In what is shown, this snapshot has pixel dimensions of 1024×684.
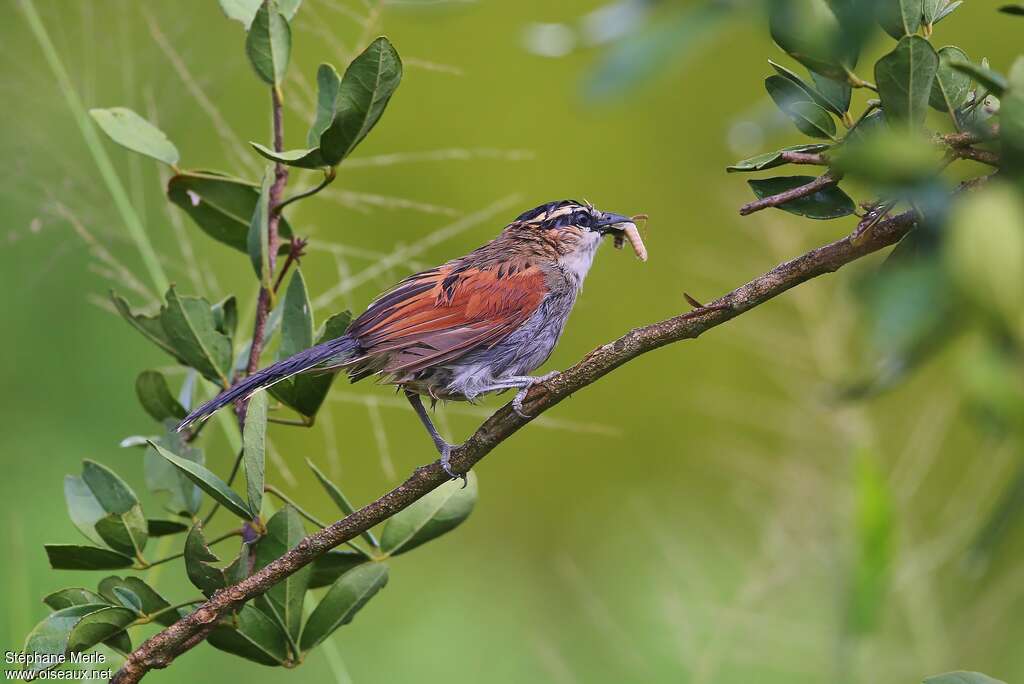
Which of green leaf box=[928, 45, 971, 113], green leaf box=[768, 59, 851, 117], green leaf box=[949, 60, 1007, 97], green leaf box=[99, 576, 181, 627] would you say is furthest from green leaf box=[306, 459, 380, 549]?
green leaf box=[949, 60, 1007, 97]

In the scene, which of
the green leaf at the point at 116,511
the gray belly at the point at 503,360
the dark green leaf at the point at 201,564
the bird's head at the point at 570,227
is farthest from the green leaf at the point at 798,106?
the bird's head at the point at 570,227

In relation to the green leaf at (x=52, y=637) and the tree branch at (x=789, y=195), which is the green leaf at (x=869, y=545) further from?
the green leaf at (x=52, y=637)

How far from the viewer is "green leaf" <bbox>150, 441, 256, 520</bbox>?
4.61ft

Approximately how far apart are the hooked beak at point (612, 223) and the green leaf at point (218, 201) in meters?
0.91

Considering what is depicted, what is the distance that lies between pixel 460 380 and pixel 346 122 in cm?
90

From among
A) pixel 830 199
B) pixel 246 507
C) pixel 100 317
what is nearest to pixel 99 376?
pixel 100 317

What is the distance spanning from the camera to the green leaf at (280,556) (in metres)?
1.56

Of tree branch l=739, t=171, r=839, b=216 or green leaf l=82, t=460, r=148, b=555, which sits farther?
green leaf l=82, t=460, r=148, b=555

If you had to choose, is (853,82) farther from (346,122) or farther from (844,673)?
(844,673)

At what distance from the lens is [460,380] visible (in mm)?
2340

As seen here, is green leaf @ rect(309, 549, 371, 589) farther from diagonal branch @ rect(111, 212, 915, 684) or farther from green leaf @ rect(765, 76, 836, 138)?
green leaf @ rect(765, 76, 836, 138)

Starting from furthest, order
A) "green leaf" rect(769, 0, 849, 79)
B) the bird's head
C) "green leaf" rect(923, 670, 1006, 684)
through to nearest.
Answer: the bird's head < "green leaf" rect(923, 670, 1006, 684) < "green leaf" rect(769, 0, 849, 79)

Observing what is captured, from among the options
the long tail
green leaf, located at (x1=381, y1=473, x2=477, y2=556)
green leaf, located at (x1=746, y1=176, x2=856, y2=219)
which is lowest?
green leaf, located at (x1=381, y1=473, x2=477, y2=556)

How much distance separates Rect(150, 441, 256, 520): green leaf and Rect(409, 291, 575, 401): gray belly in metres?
0.84
